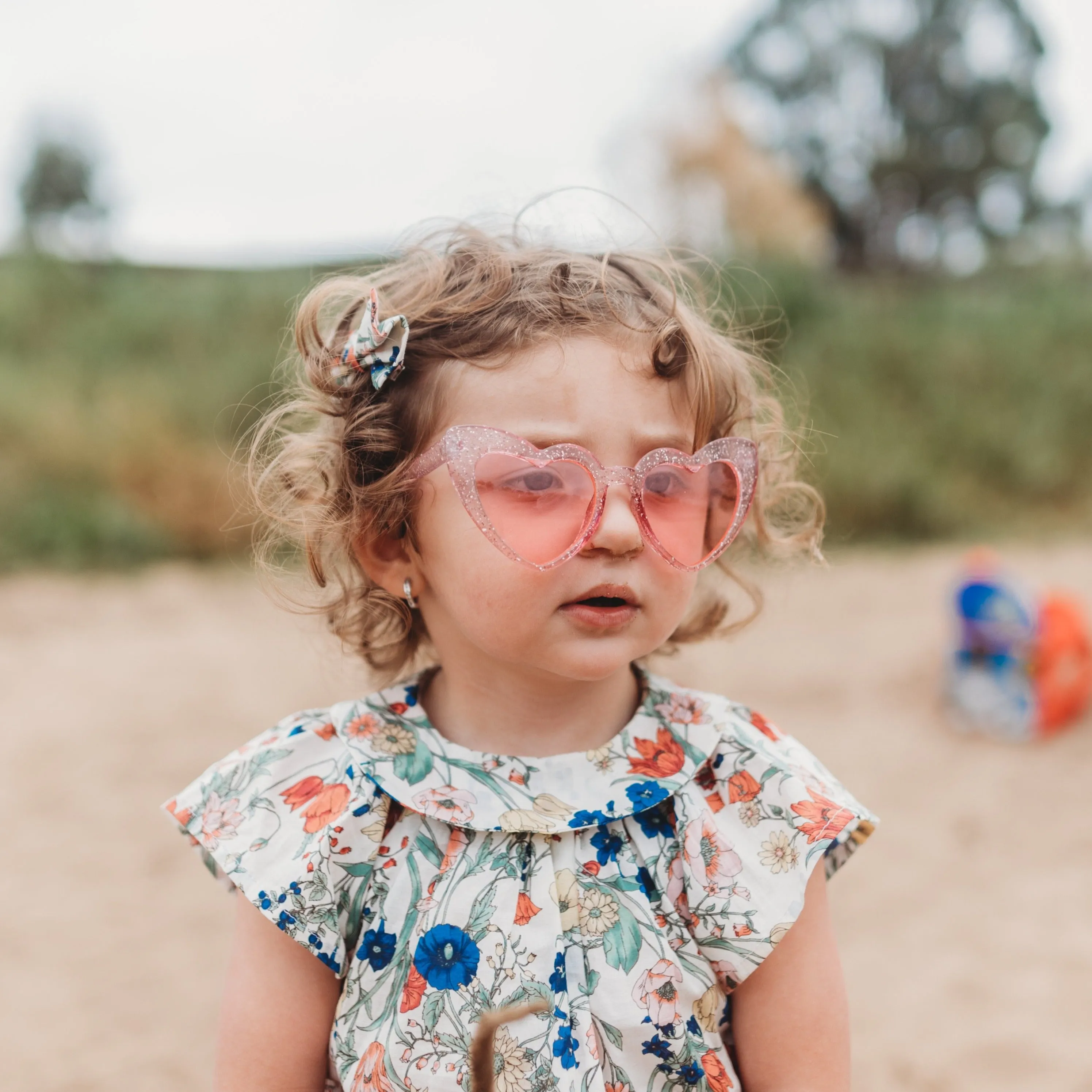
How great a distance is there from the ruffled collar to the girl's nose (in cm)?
30

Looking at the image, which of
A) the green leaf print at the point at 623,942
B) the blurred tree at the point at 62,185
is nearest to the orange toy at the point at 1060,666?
the green leaf print at the point at 623,942

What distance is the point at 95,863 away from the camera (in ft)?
11.4

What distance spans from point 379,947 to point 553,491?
24.5 inches

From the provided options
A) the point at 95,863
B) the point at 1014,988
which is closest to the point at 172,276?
the point at 95,863

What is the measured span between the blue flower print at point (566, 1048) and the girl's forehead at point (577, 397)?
27.4 inches

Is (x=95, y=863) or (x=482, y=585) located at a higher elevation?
(x=482, y=585)

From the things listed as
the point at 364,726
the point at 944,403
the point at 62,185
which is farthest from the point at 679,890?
the point at 62,185

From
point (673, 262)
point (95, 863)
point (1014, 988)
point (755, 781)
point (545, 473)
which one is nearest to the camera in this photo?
point (545, 473)

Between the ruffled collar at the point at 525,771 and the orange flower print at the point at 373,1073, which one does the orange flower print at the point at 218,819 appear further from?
the orange flower print at the point at 373,1073

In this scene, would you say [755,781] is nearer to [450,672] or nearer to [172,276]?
[450,672]

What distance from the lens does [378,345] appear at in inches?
56.7

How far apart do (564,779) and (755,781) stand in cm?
26

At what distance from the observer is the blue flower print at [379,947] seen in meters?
1.34

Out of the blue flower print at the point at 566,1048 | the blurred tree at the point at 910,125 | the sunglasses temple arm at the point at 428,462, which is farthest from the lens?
the blurred tree at the point at 910,125
